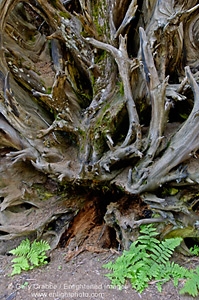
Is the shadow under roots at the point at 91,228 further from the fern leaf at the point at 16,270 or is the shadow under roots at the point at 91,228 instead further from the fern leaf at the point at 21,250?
the fern leaf at the point at 16,270

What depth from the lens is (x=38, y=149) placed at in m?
2.84

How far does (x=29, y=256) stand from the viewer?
2531mm

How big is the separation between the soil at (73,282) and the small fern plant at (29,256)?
3.0 inches

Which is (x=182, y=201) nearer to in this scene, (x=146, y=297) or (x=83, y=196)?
(x=146, y=297)

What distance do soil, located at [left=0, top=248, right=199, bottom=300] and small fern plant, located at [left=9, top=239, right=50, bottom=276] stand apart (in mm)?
77

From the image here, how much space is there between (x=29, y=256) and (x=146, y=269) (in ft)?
5.31

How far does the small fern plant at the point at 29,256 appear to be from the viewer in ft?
7.74

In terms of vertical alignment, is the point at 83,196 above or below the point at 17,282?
below

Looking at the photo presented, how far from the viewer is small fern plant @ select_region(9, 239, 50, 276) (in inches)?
92.9

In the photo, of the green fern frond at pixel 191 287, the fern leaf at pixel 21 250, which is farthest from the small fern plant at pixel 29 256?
the green fern frond at pixel 191 287

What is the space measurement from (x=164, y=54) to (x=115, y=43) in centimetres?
79

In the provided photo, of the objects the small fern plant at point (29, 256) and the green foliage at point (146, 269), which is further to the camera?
the small fern plant at point (29, 256)

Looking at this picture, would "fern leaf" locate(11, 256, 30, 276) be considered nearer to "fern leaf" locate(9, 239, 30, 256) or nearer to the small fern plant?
the small fern plant

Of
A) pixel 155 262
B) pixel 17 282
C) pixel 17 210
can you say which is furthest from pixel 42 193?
pixel 155 262
